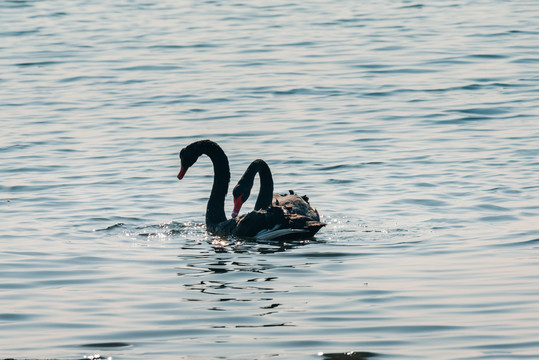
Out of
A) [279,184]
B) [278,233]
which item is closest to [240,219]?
[278,233]

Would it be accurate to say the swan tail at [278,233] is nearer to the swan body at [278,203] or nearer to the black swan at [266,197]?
the swan body at [278,203]

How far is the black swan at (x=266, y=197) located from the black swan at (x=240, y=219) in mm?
230

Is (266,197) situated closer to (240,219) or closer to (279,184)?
(240,219)

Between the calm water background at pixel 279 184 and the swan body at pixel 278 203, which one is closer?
the calm water background at pixel 279 184

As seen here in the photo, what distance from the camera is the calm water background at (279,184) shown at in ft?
26.6

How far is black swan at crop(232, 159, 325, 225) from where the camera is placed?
11.9m

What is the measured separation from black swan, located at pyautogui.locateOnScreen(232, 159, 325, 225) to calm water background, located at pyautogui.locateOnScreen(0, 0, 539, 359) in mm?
410

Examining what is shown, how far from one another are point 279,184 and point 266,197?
177cm

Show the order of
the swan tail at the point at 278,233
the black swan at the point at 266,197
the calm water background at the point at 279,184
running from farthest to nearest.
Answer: the black swan at the point at 266,197 → the swan tail at the point at 278,233 → the calm water background at the point at 279,184

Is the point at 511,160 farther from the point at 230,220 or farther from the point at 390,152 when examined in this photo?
the point at 230,220

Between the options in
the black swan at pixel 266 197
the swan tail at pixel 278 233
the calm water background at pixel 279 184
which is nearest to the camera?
the calm water background at pixel 279 184

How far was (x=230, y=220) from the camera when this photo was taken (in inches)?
482

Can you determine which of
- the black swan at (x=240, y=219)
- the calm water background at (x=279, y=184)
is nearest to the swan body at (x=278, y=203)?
the black swan at (x=240, y=219)

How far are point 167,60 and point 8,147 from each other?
789 centimetres
